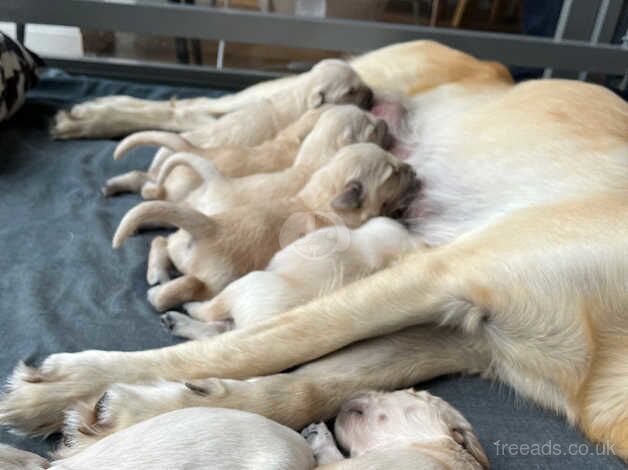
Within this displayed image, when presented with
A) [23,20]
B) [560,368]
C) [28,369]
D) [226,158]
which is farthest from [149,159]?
[560,368]

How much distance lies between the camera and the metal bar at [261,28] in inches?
102

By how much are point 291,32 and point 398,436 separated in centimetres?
194

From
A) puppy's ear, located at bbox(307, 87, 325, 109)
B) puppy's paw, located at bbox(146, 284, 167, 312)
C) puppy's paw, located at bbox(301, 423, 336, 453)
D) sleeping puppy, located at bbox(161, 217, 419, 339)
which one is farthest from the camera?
puppy's ear, located at bbox(307, 87, 325, 109)

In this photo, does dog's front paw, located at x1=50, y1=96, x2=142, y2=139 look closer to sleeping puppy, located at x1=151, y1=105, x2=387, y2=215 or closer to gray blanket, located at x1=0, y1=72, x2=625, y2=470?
gray blanket, located at x1=0, y1=72, x2=625, y2=470

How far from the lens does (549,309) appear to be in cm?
127

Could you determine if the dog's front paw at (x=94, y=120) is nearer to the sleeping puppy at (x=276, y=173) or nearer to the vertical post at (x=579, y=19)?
the sleeping puppy at (x=276, y=173)

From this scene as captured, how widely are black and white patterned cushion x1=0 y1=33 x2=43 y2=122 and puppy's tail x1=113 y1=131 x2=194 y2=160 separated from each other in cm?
64

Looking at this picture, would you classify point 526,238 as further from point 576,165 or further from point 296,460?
point 296,460

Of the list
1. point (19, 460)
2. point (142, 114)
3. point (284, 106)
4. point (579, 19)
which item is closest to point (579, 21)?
point (579, 19)

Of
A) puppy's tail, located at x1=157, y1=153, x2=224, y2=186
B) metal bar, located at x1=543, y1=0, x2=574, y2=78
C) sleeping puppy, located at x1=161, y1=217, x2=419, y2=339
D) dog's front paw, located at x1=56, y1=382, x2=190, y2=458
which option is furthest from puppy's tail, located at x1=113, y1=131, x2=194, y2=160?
metal bar, located at x1=543, y1=0, x2=574, y2=78

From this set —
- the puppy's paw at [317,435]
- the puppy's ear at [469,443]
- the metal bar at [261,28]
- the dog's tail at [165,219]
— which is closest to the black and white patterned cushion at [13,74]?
the metal bar at [261,28]

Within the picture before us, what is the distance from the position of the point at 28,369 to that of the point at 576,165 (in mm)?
1347

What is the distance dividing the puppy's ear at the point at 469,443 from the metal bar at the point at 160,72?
230cm

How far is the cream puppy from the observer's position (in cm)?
91
